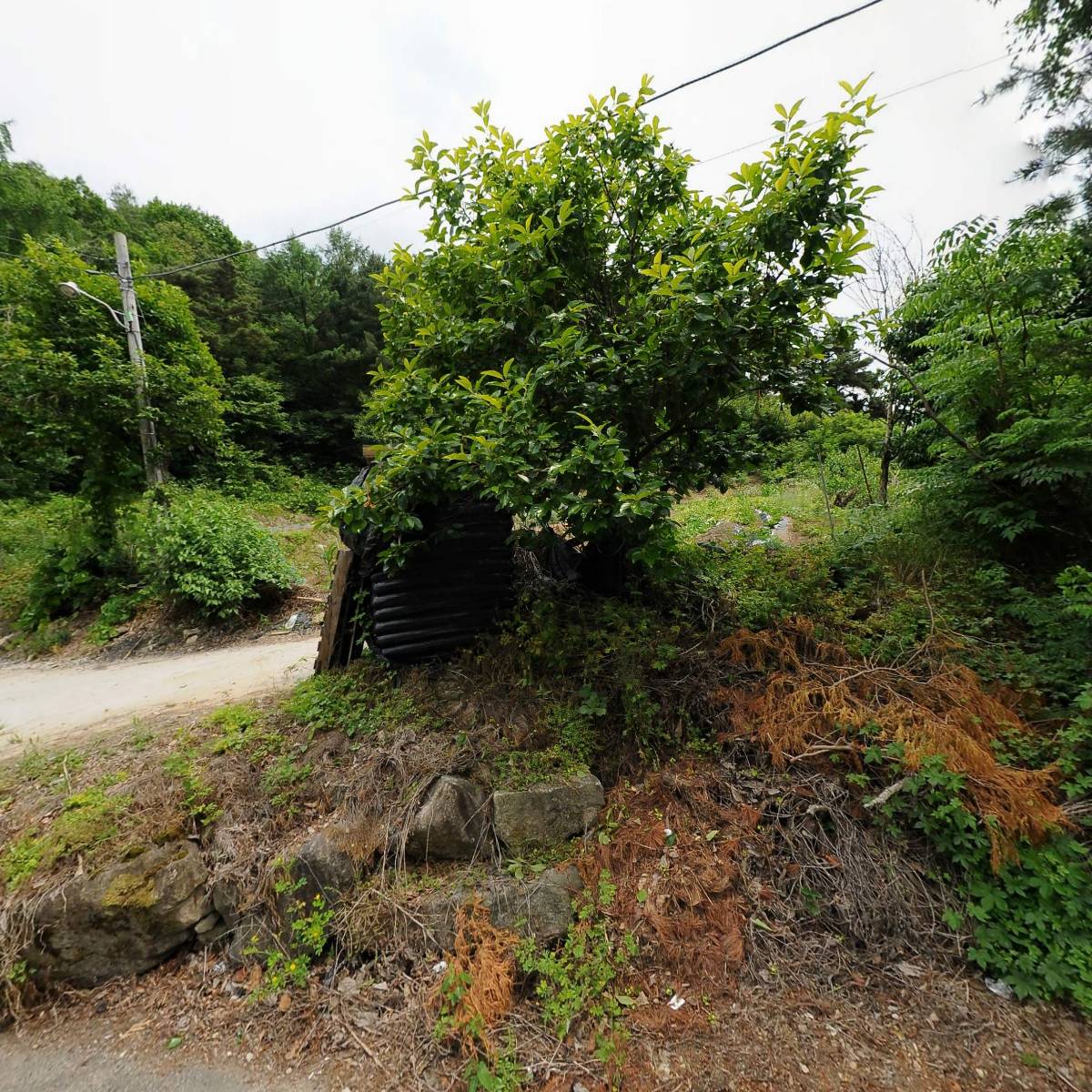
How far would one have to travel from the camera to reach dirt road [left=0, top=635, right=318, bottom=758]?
13.0 feet

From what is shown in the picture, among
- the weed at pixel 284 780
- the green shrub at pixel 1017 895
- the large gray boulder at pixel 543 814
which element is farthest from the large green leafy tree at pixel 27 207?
the green shrub at pixel 1017 895

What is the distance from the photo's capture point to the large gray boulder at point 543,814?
8.63 ft

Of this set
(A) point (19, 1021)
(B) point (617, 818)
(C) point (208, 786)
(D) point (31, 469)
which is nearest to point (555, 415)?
(B) point (617, 818)

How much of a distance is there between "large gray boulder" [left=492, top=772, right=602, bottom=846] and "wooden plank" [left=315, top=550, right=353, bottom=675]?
1954mm

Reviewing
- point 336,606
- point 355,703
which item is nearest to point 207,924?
point 355,703

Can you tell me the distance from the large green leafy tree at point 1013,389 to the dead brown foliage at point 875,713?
1.46 meters

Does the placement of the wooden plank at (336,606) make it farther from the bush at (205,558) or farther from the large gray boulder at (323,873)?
the bush at (205,558)

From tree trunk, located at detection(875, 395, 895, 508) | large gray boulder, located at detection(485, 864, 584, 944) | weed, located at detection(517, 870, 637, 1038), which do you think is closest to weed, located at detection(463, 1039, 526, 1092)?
weed, located at detection(517, 870, 637, 1038)

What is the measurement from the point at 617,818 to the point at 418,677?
1.63m

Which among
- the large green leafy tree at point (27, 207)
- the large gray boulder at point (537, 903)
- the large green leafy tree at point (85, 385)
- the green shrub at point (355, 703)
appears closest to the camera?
the large gray boulder at point (537, 903)

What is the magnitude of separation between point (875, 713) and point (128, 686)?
20.4ft

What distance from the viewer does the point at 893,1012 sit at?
1.96m

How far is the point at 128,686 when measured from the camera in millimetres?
4812

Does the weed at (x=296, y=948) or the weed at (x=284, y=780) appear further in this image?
the weed at (x=284, y=780)
